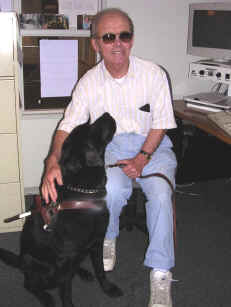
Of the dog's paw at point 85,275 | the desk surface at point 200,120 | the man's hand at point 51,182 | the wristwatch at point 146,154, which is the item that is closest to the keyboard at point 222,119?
the desk surface at point 200,120

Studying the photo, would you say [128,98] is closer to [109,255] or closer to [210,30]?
[109,255]

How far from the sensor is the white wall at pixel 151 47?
274 centimetres

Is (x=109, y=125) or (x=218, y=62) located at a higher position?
(x=218, y=62)

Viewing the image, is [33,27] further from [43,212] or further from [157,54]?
[43,212]

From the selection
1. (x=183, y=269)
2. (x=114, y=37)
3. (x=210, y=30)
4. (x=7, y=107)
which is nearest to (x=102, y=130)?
(x=114, y=37)

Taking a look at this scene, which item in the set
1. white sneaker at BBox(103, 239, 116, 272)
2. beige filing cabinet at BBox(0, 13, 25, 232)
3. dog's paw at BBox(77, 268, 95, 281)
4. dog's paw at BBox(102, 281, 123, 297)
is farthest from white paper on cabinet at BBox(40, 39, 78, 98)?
dog's paw at BBox(102, 281, 123, 297)

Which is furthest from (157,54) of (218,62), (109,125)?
(109,125)

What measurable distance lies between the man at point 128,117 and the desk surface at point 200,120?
271 millimetres

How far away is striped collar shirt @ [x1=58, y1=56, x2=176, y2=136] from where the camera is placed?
6.35 feet

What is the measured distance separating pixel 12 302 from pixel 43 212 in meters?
0.60

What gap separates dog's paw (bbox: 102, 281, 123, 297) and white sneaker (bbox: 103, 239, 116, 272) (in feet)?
A: 0.56

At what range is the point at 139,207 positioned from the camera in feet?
9.09

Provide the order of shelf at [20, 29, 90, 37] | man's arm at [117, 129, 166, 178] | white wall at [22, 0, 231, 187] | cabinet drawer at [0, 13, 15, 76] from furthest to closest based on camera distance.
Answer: white wall at [22, 0, 231, 187] < shelf at [20, 29, 90, 37] < cabinet drawer at [0, 13, 15, 76] < man's arm at [117, 129, 166, 178]

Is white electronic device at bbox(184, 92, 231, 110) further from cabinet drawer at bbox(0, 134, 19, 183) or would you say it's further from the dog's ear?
cabinet drawer at bbox(0, 134, 19, 183)
